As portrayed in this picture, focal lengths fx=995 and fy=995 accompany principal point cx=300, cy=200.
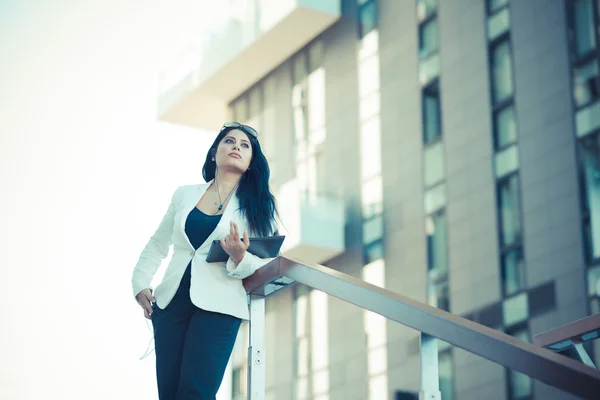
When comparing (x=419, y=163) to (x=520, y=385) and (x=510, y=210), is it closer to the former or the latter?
(x=510, y=210)

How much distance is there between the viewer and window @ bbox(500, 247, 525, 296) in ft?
46.7

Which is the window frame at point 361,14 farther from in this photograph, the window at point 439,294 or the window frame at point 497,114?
the window at point 439,294

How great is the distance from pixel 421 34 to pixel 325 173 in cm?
348

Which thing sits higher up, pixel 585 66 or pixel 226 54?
pixel 226 54

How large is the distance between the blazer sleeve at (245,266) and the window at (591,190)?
10.1m

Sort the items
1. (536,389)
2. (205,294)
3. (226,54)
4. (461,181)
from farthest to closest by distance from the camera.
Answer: (226,54) → (461,181) → (536,389) → (205,294)

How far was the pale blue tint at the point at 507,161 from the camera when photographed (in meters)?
14.7

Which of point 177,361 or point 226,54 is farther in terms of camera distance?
point 226,54

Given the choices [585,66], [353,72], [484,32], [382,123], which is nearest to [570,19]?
[585,66]

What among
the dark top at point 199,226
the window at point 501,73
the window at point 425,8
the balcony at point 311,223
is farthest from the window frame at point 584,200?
the dark top at point 199,226

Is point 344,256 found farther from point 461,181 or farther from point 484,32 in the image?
point 484,32

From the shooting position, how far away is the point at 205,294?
3777 millimetres

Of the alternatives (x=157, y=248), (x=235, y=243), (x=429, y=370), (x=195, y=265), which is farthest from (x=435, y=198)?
(x=429, y=370)

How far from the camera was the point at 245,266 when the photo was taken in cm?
374
